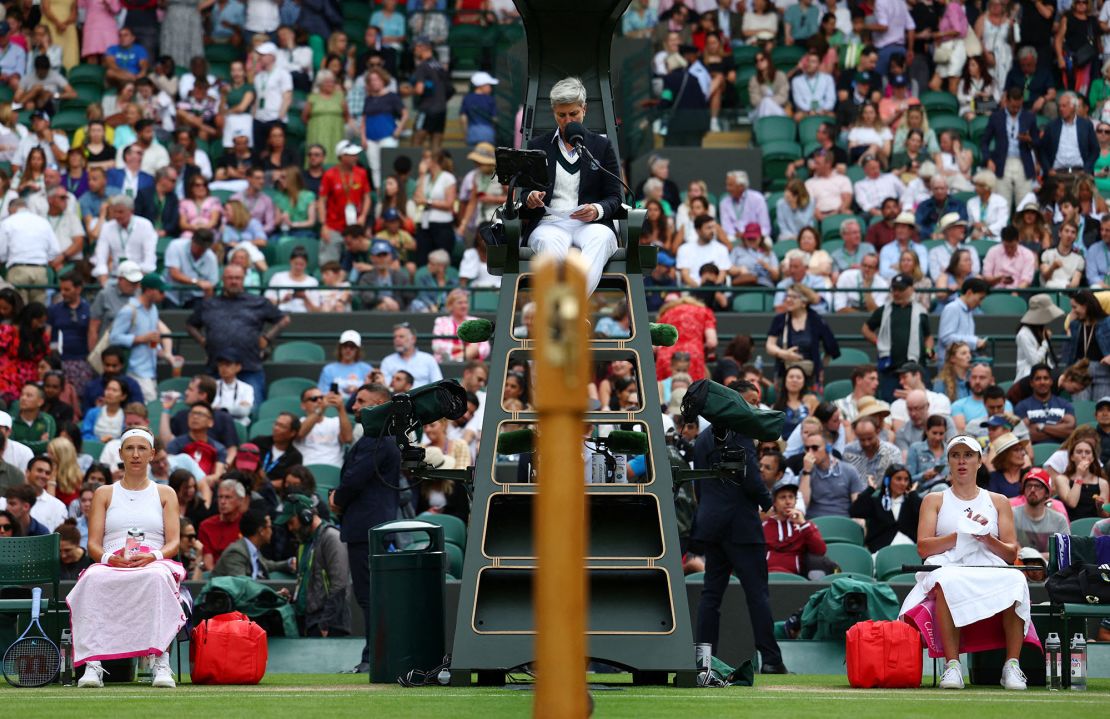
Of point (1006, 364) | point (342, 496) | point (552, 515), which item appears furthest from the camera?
point (1006, 364)

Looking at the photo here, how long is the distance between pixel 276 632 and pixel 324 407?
3.89 metres

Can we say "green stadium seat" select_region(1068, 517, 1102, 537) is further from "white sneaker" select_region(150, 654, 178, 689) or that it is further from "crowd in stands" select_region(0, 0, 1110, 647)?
"white sneaker" select_region(150, 654, 178, 689)

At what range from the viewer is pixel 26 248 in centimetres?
2112

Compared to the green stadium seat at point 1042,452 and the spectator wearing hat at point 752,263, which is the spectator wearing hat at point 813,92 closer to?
the spectator wearing hat at point 752,263

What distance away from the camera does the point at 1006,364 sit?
20953 millimetres

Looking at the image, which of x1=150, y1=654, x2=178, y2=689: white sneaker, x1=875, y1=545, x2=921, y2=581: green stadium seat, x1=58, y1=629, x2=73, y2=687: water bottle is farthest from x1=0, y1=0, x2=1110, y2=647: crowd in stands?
x1=150, y1=654, x2=178, y2=689: white sneaker

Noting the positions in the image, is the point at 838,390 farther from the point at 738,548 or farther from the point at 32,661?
the point at 32,661

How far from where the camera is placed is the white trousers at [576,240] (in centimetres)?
1183

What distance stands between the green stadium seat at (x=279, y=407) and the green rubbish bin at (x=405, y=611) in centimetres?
674

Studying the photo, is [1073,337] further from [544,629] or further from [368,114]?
[544,629]

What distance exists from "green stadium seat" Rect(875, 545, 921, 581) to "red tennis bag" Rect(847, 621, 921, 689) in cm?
339

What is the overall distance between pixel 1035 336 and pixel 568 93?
29.7 ft

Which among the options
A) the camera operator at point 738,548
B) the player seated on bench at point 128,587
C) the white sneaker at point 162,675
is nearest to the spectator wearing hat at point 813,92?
the camera operator at point 738,548

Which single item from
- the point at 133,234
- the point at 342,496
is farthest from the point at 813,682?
the point at 133,234
